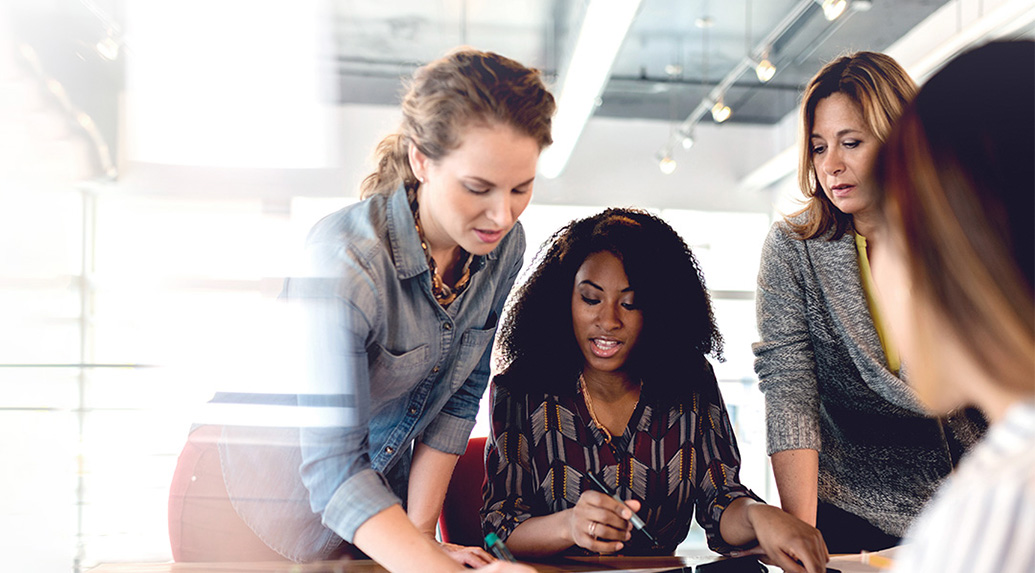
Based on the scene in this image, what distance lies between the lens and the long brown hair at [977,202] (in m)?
0.40

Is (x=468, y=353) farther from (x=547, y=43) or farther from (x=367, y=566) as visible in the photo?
(x=547, y=43)

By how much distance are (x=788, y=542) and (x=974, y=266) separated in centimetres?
58

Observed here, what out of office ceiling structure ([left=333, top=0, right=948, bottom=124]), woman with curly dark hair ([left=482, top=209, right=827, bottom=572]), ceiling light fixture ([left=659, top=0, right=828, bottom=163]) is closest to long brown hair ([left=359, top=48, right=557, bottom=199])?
woman with curly dark hair ([left=482, top=209, right=827, bottom=572])

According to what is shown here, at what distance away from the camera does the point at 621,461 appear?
112 centimetres

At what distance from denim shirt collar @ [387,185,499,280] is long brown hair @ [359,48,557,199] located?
0.07 metres

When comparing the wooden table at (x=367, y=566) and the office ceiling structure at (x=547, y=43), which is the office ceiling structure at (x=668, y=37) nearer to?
the office ceiling structure at (x=547, y=43)

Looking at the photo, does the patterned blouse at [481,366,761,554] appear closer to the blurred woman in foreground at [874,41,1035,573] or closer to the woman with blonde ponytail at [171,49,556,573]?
the woman with blonde ponytail at [171,49,556,573]

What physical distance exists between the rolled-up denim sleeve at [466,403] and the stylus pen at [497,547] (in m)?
0.12

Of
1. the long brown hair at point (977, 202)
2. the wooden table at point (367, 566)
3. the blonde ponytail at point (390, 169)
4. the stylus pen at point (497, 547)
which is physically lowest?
the stylus pen at point (497, 547)

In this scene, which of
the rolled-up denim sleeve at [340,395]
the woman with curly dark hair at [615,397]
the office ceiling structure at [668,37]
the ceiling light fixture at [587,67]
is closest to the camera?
the rolled-up denim sleeve at [340,395]

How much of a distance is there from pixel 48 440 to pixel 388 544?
616mm

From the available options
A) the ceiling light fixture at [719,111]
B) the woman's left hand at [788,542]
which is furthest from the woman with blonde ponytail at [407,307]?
the ceiling light fixture at [719,111]

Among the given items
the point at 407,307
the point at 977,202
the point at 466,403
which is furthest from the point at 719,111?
the point at 977,202

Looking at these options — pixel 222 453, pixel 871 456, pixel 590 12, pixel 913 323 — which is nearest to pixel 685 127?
pixel 590 12
